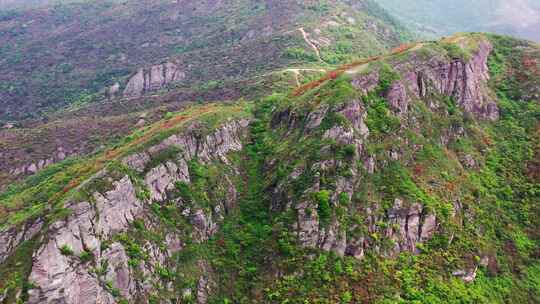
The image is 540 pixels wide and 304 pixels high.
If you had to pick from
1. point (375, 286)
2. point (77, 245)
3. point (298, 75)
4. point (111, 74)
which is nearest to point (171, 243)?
point (77, 245)

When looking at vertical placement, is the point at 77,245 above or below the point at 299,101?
below

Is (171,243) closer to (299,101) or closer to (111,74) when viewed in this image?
(299,101)

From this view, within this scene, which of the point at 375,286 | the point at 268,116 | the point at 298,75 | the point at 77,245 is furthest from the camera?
the point at 298,75

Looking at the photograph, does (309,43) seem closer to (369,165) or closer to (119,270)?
(369,165)

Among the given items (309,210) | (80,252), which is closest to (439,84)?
(309,210)

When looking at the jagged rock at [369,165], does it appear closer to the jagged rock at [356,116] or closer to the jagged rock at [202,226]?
the jagged rock at [356,116]

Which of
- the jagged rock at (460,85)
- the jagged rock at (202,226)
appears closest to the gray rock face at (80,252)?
the jagged rock at (202,226)
